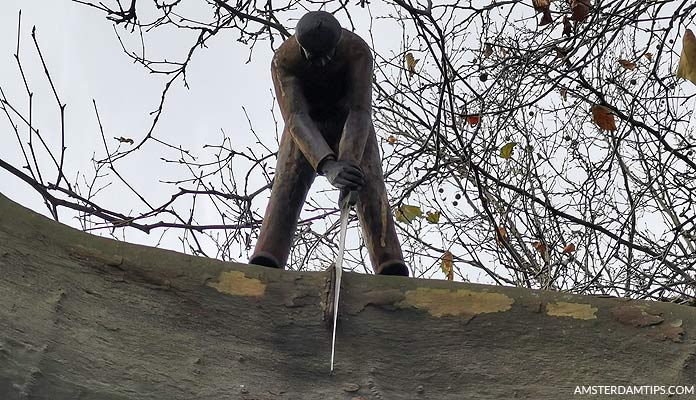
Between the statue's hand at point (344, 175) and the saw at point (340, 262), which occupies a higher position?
the statue's hand at point (344, 175)

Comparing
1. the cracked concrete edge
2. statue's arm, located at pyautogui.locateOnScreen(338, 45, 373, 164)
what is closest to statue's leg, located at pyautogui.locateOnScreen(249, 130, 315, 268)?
statue's arm, located at pyautogui.locateOnScreen(338, 45, 373, 164)

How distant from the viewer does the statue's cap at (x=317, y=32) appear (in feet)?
6.93

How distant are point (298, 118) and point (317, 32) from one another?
0.22 metres

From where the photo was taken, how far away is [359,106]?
2.26 meters

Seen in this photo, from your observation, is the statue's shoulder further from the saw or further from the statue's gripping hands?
the saw

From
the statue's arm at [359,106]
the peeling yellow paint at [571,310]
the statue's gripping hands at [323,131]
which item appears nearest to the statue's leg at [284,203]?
the statue's gripping hands at [323,131]

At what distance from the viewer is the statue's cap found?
2111 millimetres

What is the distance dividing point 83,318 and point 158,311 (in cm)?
13

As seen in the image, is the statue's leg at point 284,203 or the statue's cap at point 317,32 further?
the statue's leg at point 284,203

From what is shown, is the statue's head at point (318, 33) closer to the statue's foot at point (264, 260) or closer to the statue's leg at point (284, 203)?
the statue's leg at point (284, 203)

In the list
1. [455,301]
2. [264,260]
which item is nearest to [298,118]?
[264,260]

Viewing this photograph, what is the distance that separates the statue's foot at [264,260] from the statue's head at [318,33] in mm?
495

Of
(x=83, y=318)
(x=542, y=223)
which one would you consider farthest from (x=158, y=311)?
(x=542, y=223)

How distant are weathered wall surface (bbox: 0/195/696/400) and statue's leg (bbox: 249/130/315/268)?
466mm
